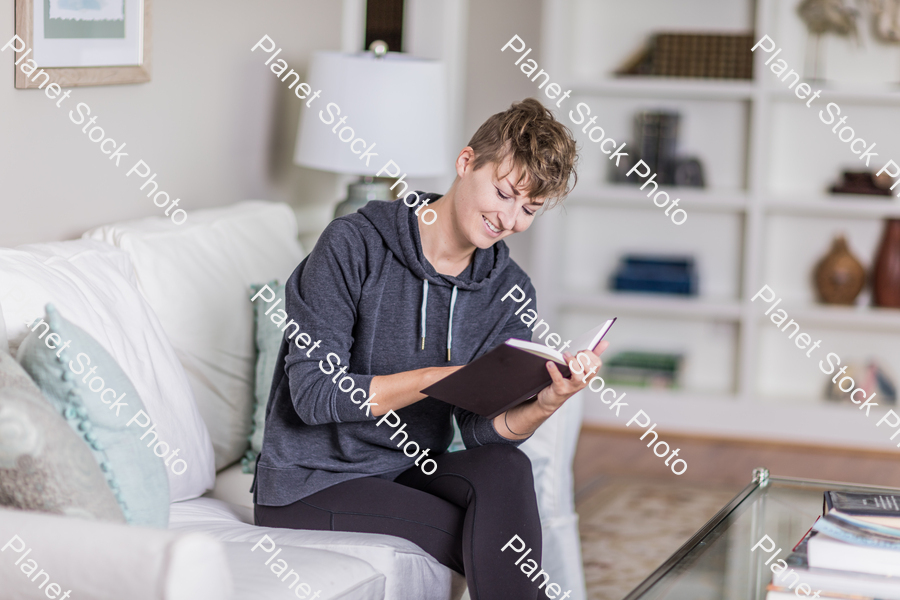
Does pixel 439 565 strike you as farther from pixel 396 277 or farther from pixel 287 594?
pixel 396 277

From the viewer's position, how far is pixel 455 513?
4.92 ft

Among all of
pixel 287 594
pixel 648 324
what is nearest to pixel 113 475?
pixel 287 594

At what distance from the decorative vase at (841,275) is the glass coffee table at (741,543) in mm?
1752

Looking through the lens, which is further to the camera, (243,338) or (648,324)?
(648,324)

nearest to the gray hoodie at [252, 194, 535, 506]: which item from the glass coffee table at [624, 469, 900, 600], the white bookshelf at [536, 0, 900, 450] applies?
the glass coffee table at [624, 469, 900, 600]

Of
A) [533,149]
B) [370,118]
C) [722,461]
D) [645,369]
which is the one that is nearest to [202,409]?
[533,149]

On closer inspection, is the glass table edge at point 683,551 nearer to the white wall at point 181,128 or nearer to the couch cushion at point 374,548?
the couch cushion at point 374,548

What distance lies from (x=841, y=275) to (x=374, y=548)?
8.26 ft

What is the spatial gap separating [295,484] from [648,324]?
2.39 m

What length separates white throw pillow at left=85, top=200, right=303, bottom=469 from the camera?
177 centimetres

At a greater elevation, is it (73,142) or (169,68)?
(169,68)

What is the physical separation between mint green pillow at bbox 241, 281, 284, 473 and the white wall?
14.9 inches

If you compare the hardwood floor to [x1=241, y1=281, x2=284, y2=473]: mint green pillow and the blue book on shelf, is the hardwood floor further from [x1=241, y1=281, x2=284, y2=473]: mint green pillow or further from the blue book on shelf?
[x1=241, y1=281, x2=284, y2=473]: mint green pillow

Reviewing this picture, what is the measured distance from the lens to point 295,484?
151 centimetres
